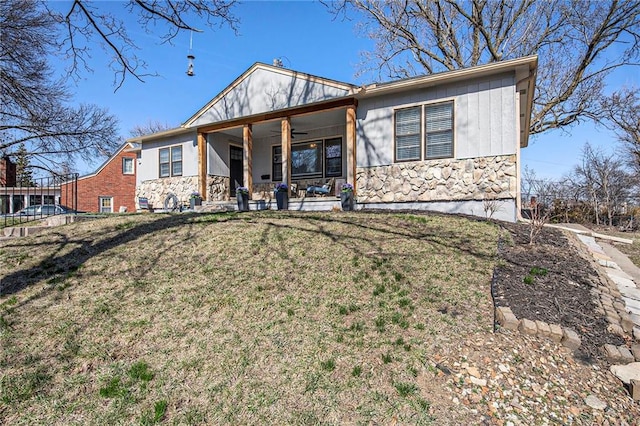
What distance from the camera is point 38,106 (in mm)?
12219

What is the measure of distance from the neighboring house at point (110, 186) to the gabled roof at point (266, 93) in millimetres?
16432

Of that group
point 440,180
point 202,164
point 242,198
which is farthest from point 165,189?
point 440,180

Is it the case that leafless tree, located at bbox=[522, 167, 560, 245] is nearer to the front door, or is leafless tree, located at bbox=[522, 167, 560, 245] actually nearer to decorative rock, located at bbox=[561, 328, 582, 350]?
decorative rock, located at bbox=[561, 328, 582, 350]

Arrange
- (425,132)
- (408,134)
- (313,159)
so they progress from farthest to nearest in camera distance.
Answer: (313,159) → (408,134) → (425,132)

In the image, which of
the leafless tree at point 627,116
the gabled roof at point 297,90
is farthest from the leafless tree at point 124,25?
the leafless tree at point 627,116

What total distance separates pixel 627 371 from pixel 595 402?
21.1 inches

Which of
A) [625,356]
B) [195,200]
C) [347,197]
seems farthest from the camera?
[195,200]

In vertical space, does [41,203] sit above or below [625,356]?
above

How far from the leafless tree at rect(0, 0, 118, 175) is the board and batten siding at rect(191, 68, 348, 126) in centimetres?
472

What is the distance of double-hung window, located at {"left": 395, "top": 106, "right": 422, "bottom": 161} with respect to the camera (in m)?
8.72

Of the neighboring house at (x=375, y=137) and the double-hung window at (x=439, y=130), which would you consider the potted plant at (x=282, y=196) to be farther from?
the double-hung window at (x=439, y=130)

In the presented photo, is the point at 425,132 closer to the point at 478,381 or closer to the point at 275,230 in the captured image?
the point at 275,230

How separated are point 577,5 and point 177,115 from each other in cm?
3230

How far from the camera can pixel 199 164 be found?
12.1m
